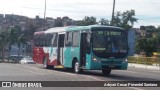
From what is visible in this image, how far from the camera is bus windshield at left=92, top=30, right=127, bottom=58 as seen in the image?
75.0 feet

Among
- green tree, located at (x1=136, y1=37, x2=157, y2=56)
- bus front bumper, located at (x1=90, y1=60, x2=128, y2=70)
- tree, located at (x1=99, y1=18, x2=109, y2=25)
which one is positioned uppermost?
tree, located at (x1=99, y1=18, x2=109, y2=25)

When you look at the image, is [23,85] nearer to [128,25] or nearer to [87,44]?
[87,44]

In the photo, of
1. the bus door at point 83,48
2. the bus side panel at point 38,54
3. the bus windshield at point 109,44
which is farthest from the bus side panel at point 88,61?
the bus side panel at point 38,54

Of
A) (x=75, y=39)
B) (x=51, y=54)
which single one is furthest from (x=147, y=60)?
(x=75, y=39)

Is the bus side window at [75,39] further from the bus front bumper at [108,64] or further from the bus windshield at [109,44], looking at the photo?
the bus front bumper at [108,64]

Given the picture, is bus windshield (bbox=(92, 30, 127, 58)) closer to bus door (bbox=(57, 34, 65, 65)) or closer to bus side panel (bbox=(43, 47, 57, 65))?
bus door (bbox=(57, 34, 65, 65))

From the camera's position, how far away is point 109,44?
75.3 ft

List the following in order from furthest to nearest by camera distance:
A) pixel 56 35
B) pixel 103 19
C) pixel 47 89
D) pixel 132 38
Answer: pixel 103 19, pixel 132 38, pixel 56 35, pixel 47 89

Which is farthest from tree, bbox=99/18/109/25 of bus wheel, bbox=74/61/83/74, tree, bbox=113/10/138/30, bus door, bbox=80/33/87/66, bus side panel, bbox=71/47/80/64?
bus door, bbox=80/33/87/66

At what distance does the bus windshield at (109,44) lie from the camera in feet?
75.0

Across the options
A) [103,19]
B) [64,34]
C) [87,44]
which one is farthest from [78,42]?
[103,19]

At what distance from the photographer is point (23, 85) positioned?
51.8 ft

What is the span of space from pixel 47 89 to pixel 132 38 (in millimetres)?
36192

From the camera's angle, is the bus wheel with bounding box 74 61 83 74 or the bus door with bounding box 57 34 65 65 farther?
the bus door with bounding box 57 34 65 65
